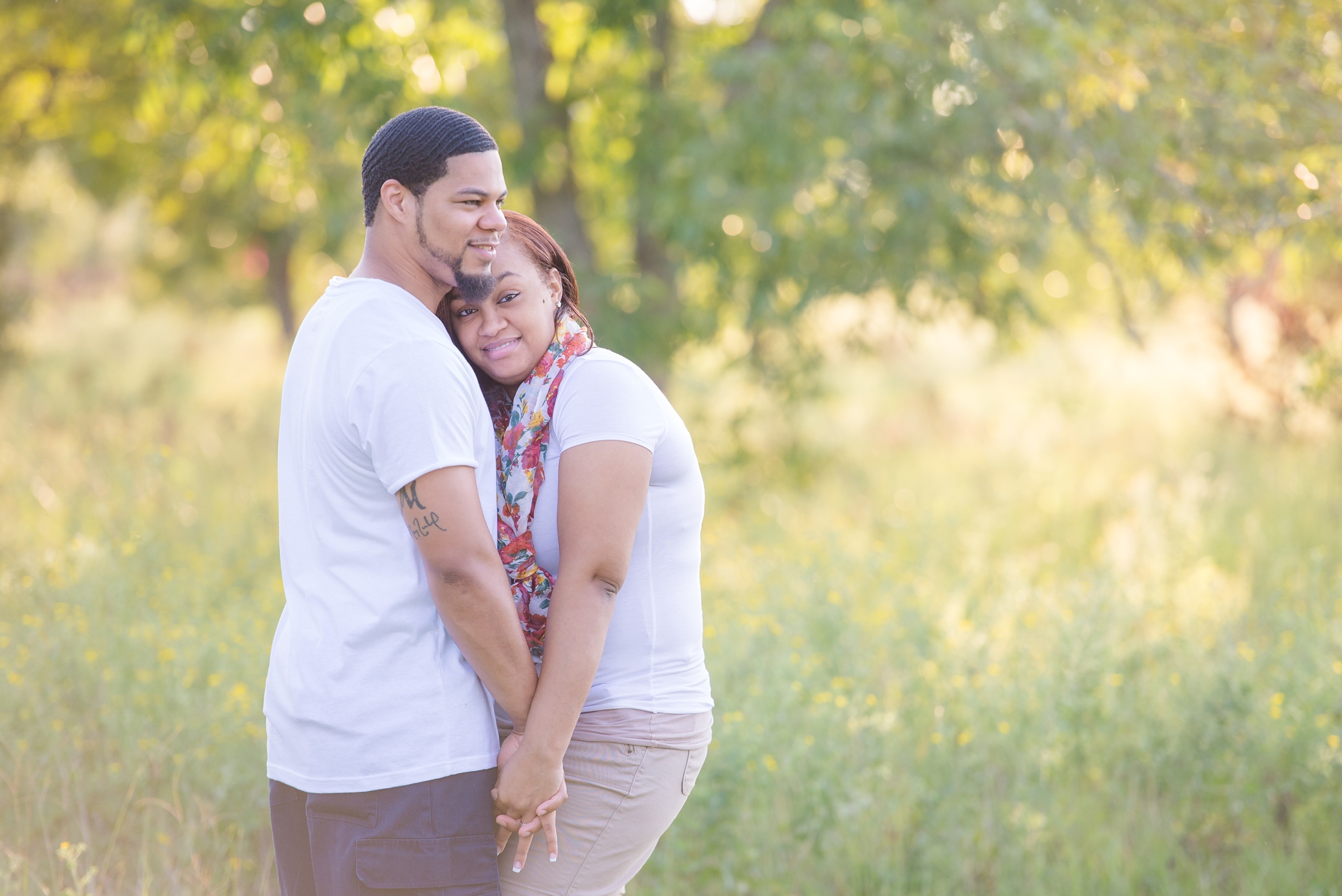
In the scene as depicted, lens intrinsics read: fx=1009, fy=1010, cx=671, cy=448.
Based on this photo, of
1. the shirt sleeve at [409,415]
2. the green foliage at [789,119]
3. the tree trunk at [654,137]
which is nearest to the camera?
the shirt sleeve at [409,415]

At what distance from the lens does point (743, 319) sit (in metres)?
7.07

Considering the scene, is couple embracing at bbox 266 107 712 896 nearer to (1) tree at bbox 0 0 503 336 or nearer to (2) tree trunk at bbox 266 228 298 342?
(1) tree at bbox 0 0 503 336

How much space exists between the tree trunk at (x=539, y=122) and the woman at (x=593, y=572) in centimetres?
508

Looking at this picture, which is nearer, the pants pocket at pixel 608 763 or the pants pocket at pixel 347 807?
the pants pocket at pixel 347 807

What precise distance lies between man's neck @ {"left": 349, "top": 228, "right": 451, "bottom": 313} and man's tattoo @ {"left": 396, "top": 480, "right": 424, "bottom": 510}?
0.40 meters

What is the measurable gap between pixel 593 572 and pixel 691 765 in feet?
1.58

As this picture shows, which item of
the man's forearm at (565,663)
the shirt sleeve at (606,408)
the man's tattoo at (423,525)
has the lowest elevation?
the man's forearm at (565,663)

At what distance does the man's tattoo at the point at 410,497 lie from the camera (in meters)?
1.69

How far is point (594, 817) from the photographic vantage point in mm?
1919

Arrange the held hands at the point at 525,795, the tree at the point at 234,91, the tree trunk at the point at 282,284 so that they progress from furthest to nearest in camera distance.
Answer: the tree trunk at the point at 282,284 → the tree at the point at 234,91 → the held hands at the point at 525,795

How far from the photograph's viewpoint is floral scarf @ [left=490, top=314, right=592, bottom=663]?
1.91m

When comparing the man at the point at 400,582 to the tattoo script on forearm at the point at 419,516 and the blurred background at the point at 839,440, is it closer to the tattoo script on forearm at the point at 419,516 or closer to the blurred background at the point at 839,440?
the tattoo script on forearm at the point at 419,516

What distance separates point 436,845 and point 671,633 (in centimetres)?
57

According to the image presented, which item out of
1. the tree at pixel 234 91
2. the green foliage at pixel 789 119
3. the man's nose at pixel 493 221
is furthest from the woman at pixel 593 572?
the tree at pixel 234 91
